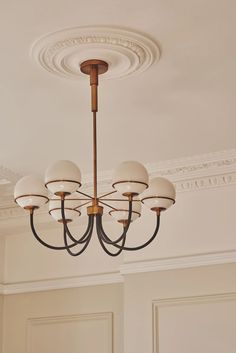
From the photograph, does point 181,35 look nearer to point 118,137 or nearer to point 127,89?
point 127,89

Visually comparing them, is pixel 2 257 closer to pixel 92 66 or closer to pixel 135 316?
pixel 135 316

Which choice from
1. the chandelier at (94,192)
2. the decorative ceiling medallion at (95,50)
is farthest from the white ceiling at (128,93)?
the chandelier at (94,192)

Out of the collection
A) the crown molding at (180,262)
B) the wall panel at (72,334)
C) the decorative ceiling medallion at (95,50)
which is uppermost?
the decorative ceiling medallion at (95,50)

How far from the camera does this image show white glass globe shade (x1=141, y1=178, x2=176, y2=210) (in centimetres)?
317

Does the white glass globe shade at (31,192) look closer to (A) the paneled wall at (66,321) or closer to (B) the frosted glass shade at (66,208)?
(B) the frosted glass shade at (66,208)

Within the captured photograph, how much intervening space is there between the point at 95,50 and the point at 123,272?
211 centimetres

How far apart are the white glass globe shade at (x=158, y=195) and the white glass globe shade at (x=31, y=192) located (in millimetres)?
455

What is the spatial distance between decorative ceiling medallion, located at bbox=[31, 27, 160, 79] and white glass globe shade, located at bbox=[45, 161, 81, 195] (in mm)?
524

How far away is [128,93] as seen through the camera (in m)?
3.59

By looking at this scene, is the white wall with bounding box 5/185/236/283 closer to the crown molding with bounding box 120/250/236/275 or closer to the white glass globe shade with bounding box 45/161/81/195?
the crown molding with bounding box 120/250/236/275

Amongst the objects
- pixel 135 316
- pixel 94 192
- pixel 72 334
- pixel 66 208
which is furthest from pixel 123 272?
pixel 94 192

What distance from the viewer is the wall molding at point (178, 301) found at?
177 inches

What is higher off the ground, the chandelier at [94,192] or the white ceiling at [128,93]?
the white ceiling at [128,93]

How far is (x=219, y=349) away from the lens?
14.5ft
